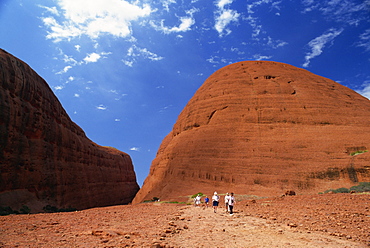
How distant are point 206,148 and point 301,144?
37.0 ft

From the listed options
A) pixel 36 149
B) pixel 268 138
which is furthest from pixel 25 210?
pixel 268 138

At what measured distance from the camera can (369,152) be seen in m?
23.7

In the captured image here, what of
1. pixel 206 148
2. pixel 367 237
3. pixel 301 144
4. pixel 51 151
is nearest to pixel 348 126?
pixel 301 144

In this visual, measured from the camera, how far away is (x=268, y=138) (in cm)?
2822

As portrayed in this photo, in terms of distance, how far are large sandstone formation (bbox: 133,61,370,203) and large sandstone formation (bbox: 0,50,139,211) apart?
9.96 meters

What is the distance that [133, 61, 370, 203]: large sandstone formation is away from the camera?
24219mm

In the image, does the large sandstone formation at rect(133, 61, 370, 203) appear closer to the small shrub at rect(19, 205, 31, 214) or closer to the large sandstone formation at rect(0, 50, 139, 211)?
the large sandstone formation at rect(0, 50, 139, 211)

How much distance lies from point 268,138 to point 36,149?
2580cm

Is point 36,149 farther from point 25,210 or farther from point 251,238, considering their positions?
point 251,238

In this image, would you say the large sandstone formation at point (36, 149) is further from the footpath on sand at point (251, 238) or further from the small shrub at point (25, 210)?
the footpath on sand at point (251, 238)

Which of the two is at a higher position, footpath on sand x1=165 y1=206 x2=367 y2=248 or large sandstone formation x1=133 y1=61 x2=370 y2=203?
large sandstone formation x1=133 y1=61 x2=370 y2=203

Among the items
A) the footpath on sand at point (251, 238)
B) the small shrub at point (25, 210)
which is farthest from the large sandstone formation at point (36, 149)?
the footpath on sand at point (251, 238)

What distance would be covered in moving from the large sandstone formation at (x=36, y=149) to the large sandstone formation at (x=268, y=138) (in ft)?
32.7

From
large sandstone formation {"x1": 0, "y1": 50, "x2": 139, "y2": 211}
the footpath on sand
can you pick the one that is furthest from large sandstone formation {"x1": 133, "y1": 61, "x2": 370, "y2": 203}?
the footpath on sand
